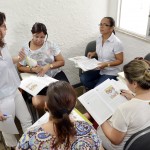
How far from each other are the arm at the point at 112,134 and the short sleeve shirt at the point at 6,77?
885mm

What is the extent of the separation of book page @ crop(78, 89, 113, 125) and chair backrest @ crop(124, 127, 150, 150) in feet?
0.99

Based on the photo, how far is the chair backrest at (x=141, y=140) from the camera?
3.49ft

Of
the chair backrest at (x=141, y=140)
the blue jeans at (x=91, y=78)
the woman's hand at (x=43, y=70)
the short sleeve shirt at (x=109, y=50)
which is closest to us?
the chair backrest at (x=141, y=140)

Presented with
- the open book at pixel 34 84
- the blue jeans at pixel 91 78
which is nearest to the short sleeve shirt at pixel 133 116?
the open book at pixel 34 84

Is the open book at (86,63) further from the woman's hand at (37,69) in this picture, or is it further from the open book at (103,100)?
the open book at (103,100)

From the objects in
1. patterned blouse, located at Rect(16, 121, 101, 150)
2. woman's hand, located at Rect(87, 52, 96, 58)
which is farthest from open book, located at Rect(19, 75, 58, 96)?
patterned blouse, located at Rect(16, 121, 101, 150)

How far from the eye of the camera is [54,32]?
255 centimetres

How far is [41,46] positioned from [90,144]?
1.44 metres

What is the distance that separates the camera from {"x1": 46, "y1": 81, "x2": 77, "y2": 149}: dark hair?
3.04 ft

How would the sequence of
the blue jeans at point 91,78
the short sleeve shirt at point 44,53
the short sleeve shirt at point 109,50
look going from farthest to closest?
1. the blue jeans at point 91,78
2. the short sleeve shirt at point 109,50
3. the short sleeve shirt at point 44,53

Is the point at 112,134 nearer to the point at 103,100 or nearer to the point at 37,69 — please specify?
the point at 103,100

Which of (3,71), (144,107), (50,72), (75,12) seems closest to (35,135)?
(144,107)

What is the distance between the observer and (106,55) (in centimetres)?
238

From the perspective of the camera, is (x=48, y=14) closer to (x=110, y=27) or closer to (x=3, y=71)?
(x=110, y=27)
